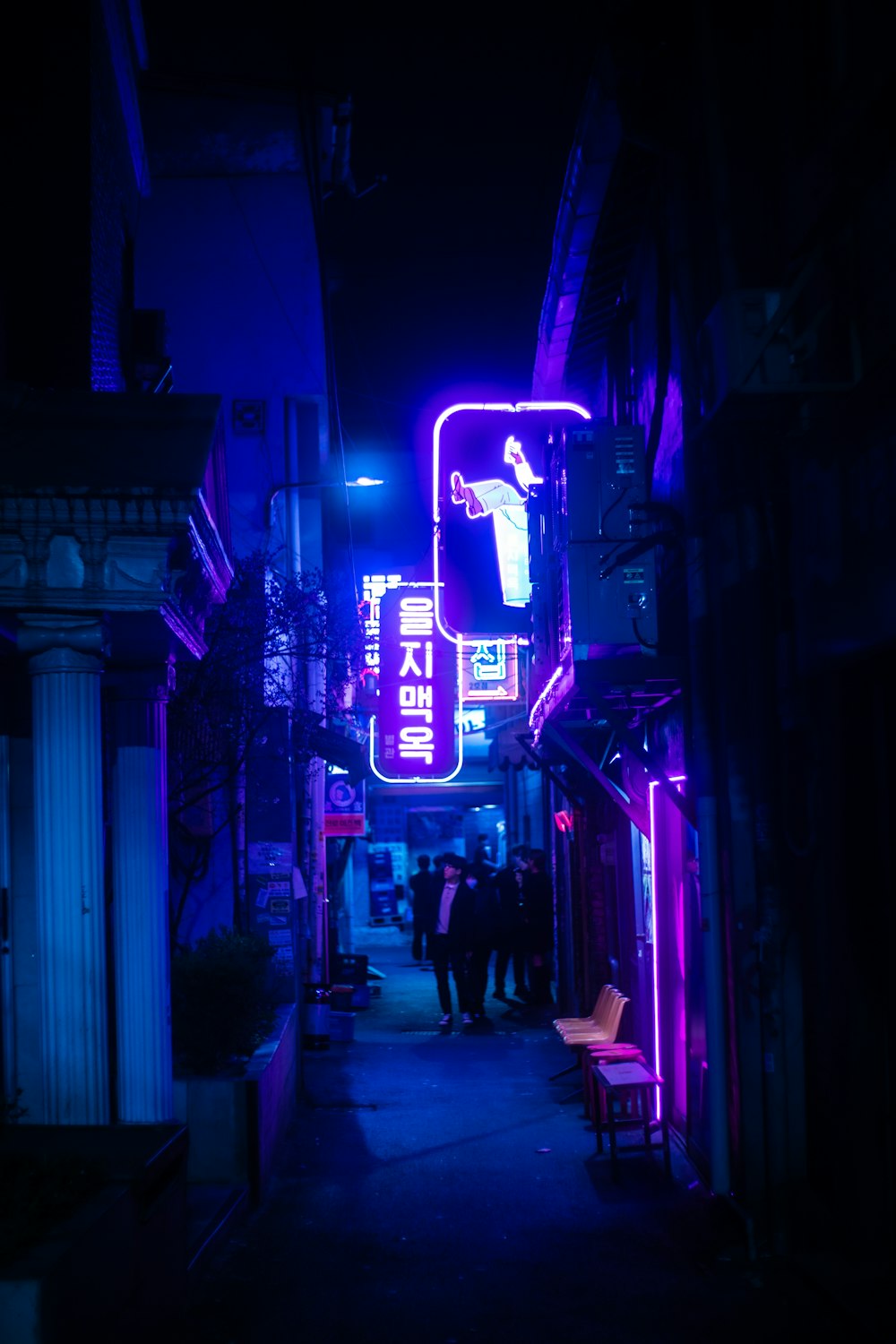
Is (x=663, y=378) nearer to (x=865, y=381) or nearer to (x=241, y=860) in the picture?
(x=865, y=381)

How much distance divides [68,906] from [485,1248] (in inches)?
150

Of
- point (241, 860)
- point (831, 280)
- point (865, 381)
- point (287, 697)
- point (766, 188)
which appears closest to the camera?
point (865, 381)

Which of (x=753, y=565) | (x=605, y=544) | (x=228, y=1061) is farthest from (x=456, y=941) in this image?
(x=753, y=565)

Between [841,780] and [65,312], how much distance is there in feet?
18.4

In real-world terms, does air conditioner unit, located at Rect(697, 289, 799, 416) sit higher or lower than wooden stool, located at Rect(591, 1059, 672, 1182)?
higher

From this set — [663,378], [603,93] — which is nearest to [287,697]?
[663,378]

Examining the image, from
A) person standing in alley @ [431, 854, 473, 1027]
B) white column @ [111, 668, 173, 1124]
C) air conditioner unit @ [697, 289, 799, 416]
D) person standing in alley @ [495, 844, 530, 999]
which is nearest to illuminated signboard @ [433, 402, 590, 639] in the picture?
person standing in alley @ [431, 854, 473, 1027]

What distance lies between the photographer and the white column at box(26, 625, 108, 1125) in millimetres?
6023

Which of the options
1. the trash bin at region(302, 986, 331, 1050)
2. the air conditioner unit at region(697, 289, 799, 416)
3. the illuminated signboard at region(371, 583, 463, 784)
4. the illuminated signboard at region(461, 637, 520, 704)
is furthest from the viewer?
the illuminated signboard at region(461, 637, 520, 704)

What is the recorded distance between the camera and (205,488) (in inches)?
286

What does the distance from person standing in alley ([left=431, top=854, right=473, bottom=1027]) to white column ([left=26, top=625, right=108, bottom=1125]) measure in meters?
11.3

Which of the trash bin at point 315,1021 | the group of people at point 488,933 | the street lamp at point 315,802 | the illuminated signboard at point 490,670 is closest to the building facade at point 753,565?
the trash bin at point 315,1021

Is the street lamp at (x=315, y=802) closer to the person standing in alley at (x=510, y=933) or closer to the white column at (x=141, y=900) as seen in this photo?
the person standing in alley at (x=510, y=933)

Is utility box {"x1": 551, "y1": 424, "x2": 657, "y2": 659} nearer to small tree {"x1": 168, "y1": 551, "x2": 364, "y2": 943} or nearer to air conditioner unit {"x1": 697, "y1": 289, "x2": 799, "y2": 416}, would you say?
air conditioner unit {"x1": 697, "y1": 289, "x2": 799, "y2": 416}
